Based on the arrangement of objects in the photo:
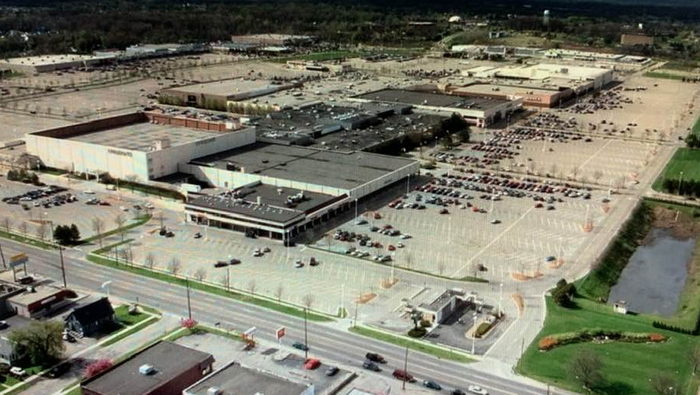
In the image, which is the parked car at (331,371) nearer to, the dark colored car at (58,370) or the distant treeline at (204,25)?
the dark colored car at (58,370)

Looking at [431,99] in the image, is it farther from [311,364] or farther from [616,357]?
[311,364]

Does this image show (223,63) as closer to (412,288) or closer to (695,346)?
(412,288)

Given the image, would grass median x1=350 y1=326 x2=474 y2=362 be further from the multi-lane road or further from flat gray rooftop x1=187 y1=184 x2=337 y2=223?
flat gray rooftop x1=187 y1=184 x2=337 y2=223

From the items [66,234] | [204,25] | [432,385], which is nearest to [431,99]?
[66,234]

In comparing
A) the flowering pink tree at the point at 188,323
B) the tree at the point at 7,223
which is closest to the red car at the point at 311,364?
the flowering pink tree at the point at 188,323

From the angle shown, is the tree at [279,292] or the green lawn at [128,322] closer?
the green lawn at [128,322]
